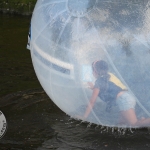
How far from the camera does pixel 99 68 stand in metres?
4.60

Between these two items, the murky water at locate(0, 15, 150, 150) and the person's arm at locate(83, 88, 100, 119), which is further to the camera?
the murky water at locate(0, 15, 150, 150)

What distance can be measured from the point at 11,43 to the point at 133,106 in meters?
6.89

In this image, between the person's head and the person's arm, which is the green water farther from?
the person's head

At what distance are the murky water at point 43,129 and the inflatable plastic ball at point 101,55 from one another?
301 millimetres

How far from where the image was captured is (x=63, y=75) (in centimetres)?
482

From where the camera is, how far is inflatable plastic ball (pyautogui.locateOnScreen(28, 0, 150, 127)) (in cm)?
456

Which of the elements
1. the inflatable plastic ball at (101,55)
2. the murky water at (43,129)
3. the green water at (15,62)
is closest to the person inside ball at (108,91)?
the inflatable plastic ball at (101,55)

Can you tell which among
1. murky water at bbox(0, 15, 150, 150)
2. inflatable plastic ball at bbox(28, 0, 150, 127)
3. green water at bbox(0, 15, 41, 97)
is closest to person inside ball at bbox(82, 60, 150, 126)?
inflatable plastic ball at bbox(28, 0, 150, 127)

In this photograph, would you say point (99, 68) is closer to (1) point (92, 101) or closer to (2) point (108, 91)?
(2) point (108, 91)

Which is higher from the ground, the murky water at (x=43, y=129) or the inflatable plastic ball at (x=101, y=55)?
the inflatable plastic ball at (x=101, y=55)

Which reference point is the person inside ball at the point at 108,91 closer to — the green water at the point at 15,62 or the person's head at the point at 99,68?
the person's head at the point at 99,68

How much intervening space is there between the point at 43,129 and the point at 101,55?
1514 millimetres

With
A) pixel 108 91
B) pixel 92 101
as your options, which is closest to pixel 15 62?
pixel 92 101

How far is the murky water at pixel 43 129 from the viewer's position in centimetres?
496
